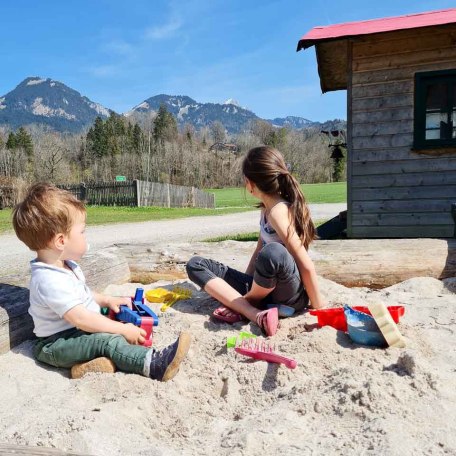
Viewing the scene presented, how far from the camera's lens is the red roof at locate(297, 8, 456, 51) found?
21.5 ft

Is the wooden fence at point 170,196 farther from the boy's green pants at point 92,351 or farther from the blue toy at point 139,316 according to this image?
the boy's green pants at point 92,351

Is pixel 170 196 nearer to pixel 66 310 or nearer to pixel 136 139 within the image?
pixel 66 310

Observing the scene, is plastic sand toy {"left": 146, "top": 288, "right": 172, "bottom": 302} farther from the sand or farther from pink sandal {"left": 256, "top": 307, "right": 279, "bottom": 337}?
pink sandal {"left": 256, "top": 307, "right": 279, "bottom": 337}

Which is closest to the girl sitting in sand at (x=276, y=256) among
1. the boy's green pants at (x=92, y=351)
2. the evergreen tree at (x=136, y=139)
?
the boy's green pants at (x=92, y=351)

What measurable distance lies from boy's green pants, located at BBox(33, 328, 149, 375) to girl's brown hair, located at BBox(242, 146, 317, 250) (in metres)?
1.23

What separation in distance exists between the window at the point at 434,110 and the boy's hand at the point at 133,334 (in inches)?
235

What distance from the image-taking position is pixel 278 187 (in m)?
2.84

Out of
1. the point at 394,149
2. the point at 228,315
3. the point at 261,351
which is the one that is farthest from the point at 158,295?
the point at 394,149

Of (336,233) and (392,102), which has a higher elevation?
(392,102)

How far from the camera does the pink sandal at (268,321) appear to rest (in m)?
2.49

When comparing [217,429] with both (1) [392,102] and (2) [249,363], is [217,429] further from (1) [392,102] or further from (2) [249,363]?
(1) [392,102]

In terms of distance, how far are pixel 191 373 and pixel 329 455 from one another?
89 centimetres

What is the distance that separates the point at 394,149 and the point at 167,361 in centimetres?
610

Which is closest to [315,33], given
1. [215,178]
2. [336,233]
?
[336,233]
